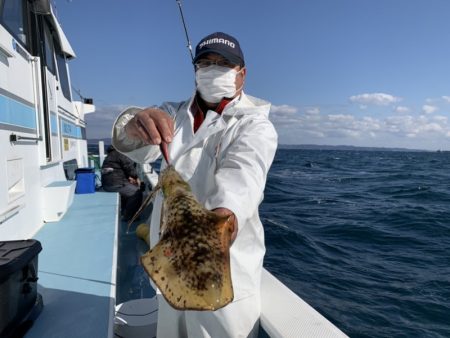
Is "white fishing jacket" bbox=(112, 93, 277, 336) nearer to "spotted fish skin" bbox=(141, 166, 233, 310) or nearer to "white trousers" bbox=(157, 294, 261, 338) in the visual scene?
"white trousers" bbox=(157, 294, 261, 338)

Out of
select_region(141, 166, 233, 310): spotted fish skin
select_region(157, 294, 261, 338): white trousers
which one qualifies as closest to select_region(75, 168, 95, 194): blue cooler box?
select_region(157, 294, 261, 338): white trousers

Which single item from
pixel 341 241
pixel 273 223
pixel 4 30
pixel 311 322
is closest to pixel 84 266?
pixel 311 322

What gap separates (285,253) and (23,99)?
Answer: 6180 millimetres

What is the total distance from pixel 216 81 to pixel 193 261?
1.26 meters

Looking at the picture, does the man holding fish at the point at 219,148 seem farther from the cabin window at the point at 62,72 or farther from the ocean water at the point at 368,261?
the cabin window at the point at 62,72

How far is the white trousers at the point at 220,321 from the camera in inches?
73.7

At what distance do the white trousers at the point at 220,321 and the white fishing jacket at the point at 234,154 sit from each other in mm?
70

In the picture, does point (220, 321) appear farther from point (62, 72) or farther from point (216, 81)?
point (62, 72)

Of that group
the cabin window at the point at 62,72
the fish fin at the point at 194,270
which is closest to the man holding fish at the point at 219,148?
the fish fin at the point at 194,270

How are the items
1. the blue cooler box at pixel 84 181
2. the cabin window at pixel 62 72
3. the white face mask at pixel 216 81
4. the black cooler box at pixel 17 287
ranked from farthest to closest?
the cabin window at pixel 62 72 < the blue cooler box at pixel 84 181 < the white face mask at pixel 216 81 < the black cooler box at pixel 17 287

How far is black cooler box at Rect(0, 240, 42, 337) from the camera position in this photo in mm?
1770

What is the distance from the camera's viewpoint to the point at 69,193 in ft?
14.8

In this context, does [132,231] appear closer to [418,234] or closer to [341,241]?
[341,241]

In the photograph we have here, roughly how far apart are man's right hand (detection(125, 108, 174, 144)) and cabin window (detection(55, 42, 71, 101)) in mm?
5857
